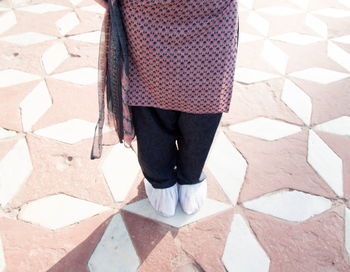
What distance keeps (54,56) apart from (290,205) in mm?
1233

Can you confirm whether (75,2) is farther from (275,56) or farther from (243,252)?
(243,252)

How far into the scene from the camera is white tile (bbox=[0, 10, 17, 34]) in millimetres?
1680

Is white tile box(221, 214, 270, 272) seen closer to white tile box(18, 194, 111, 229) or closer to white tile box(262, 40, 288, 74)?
white tile box(18, 194, 111, 229)

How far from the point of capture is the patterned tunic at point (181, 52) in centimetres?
55

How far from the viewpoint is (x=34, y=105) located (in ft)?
4.15

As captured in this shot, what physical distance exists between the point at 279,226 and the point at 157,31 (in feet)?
2.21

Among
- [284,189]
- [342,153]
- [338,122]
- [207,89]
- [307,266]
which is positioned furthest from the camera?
[338,122]

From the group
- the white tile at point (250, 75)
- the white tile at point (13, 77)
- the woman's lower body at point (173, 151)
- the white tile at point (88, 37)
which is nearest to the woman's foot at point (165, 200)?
the woman's lower body at point (173, 151)

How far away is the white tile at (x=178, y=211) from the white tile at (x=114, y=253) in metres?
0.07

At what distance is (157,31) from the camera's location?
570 mm

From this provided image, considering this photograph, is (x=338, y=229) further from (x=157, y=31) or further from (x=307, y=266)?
(x=157, y=31)

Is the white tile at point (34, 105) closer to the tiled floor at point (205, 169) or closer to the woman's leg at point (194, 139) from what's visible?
the tiled floor at point (205, 169)

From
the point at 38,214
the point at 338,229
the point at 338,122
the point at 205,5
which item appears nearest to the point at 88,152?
the point at 38,214

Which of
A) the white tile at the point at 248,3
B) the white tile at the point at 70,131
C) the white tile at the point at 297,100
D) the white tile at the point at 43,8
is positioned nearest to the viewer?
the white tile at the point at 70,131
